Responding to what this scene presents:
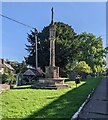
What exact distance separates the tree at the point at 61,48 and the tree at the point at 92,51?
16.9m

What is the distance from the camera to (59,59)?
55.9 metres

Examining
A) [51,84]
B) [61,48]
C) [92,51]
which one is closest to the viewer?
[51,84]

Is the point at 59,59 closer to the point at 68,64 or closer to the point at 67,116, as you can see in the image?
the point at 68,64

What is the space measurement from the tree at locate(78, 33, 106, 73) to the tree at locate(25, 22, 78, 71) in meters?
16.9

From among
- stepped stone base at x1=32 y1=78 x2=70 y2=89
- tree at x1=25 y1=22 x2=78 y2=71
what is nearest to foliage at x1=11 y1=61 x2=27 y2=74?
tree at x1=25 y1=22 x2=78 y2=71

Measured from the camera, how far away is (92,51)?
80.1 m

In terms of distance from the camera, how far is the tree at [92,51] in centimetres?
7899

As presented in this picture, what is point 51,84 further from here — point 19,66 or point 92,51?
point 92,51

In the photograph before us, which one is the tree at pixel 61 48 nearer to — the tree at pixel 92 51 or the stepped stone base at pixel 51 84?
the tree at pixel 92 51

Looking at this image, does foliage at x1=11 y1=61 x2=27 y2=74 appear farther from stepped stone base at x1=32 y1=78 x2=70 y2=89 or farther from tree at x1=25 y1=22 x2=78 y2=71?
stepped stone base at x1=32 y1=78 x2=70 y2=89

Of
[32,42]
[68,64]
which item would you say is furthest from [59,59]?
[32,42]

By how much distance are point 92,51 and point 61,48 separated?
25.9 metres

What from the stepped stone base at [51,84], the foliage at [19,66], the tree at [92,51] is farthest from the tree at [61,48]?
the stepped stone base at [51,84]

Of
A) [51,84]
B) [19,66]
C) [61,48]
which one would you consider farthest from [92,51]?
[51,84]
